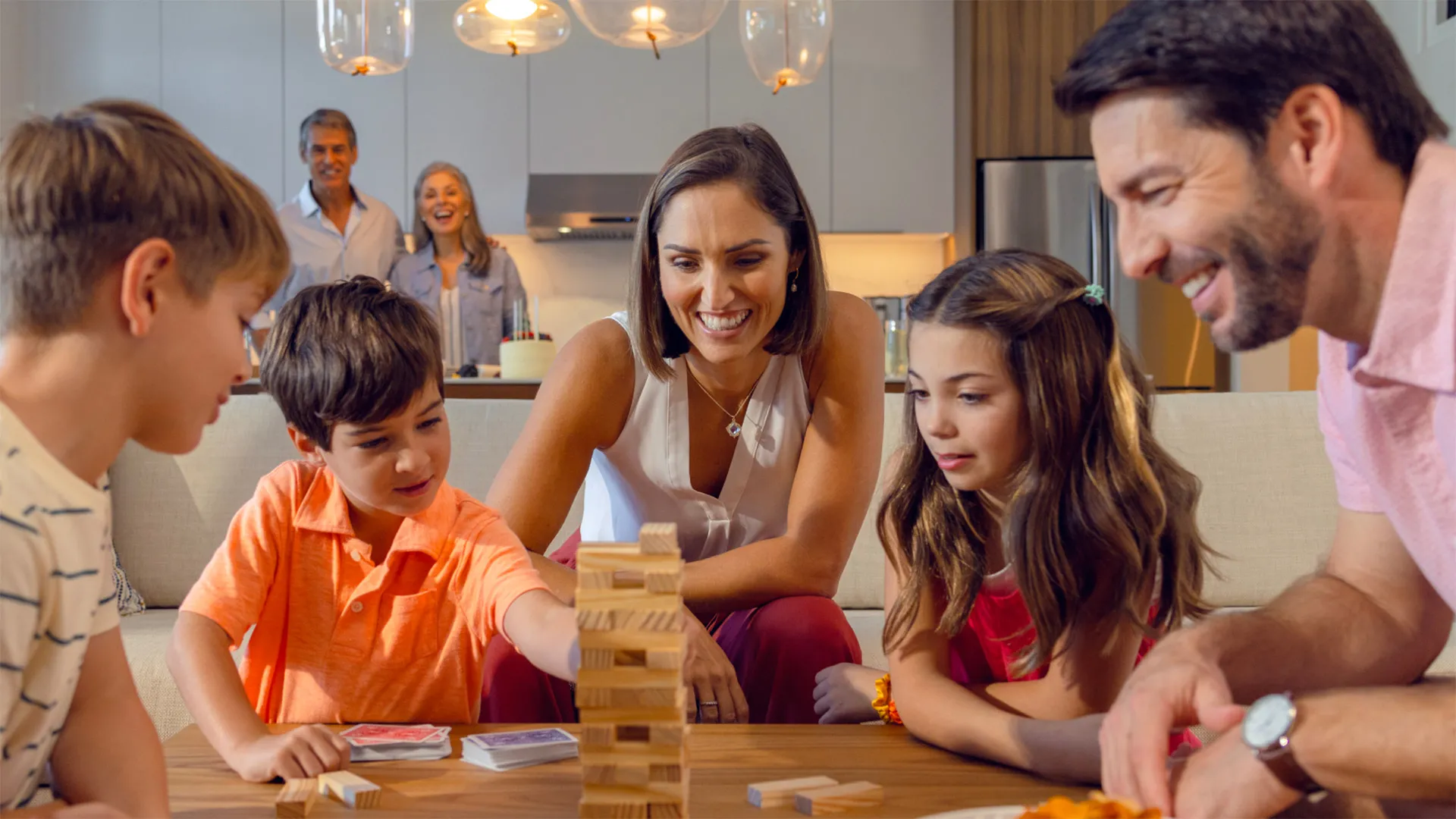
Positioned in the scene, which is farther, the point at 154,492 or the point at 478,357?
the point at 478,357

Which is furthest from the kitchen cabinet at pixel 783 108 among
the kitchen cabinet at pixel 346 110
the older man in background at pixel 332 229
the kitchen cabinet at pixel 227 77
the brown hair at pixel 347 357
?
the brown hair at pixel 347 357

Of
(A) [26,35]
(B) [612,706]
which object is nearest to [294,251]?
(A) [26,35]

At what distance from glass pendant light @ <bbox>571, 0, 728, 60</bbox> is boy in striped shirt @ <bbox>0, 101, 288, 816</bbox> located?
2.26 meters

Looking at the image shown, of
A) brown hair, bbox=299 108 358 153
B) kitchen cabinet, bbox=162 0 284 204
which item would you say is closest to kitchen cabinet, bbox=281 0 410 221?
kitchen cabinet, bbox=162 0 284 204

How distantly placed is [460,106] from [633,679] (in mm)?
5508

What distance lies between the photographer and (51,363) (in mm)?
897

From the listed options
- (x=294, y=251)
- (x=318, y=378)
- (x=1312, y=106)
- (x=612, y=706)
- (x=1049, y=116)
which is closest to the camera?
(x=612, y=706)

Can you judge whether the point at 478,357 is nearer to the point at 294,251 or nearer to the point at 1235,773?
the point at 294,251

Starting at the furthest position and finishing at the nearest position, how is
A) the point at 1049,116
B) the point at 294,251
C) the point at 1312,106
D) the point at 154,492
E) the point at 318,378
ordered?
the point at 1049,116, the point at 294,251, the point at 154,492, the point at 318,378, the point at 1312,106

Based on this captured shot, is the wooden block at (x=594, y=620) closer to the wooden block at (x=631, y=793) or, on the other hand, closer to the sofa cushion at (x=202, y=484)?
the wooden block at (x=631, y=793)

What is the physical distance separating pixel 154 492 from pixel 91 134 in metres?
1.86

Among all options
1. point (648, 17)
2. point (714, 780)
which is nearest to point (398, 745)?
point (714, 780)

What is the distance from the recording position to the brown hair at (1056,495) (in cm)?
139

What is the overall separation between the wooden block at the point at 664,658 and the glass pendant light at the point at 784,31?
106 inches
